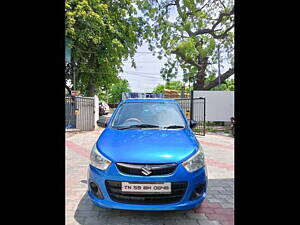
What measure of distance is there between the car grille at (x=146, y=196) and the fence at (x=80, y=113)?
9140 mm

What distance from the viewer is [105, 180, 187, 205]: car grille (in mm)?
2230

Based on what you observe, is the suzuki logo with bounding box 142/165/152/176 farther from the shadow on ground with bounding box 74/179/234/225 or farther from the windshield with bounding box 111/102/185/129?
the windshield with bounding box 111/102/185/129

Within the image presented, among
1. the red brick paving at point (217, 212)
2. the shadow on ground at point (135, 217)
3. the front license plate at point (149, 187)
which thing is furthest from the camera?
the red brick paving at point (217, 212)

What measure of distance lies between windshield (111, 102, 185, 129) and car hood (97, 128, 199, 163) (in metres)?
0.25

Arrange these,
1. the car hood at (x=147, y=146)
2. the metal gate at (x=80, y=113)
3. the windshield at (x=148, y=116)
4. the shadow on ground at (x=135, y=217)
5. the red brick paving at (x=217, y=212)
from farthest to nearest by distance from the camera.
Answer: the metal gate at (x=80, y=113)
the windshield at (x=148, y=116)
the red brick paving at (x=217, y=212)
the shadow on ground at (x=135, y=217)
the car hood at (x=147, y=146)

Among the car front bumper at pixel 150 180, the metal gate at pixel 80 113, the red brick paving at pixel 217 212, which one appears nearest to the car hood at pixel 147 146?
the car front bumper at pixel 150 180

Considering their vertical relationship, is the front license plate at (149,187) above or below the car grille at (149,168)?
below

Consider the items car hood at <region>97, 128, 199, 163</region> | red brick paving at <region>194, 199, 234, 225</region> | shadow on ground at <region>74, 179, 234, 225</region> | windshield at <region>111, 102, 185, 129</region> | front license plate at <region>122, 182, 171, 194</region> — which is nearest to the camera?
front license plate at <region>122, 182, 171, 194</region>

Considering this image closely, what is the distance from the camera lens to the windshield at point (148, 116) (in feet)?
10.8

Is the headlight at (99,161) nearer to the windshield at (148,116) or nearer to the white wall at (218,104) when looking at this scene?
the windshield at (148,116)

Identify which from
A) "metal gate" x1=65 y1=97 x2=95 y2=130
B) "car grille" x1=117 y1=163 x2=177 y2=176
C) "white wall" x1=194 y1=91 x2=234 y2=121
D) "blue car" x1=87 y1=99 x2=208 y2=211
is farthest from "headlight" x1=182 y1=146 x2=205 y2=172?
"white wall" x1=194 y1=91 x2=234 y2=121

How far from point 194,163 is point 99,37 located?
1304 cm
